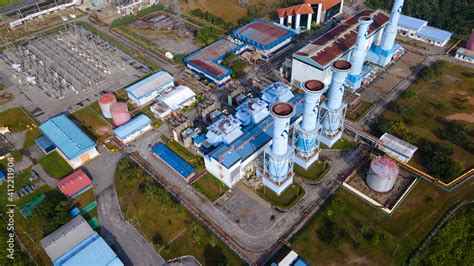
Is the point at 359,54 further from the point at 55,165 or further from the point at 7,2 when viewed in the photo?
the point at 7,2

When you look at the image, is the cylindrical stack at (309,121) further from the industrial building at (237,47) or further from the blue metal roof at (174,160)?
the industrial building at (237,47)

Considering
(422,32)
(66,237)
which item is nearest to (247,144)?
(66,237)

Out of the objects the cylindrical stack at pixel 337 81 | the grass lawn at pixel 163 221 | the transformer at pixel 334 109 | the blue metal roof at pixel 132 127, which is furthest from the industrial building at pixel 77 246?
the cylindrical stack at pixel 337 81

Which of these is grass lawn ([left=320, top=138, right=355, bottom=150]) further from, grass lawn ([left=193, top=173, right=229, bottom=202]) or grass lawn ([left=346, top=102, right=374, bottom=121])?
grass lawn ([left=193, top=173, right=229, bottom=202])

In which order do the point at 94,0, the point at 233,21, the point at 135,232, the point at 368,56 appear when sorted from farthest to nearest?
the point at 94,0, the point at 233,21, the point at 368,56, the point at 135,232

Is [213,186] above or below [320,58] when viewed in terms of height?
below

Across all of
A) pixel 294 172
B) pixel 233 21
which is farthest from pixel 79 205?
pixel 233 21

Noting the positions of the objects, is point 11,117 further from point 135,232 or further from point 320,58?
point 320,58

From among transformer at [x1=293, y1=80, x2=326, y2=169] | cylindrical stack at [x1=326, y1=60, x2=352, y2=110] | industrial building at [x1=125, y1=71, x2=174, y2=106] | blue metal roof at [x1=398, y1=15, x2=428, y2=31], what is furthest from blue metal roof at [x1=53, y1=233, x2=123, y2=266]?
blue metal roof at [x1=398, y1=15, x2=428, y2=31]
